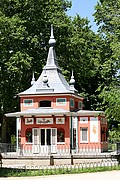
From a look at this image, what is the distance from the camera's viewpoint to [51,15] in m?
44.5

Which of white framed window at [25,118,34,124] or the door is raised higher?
white framed window at [25,118,34,124]

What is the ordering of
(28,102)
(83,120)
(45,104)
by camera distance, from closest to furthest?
(83,120) → (28,102) → (45,104)

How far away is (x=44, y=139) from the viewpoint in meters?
36.0

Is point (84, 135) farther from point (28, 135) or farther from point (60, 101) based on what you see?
point (28, 135)

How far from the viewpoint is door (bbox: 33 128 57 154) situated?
116ft

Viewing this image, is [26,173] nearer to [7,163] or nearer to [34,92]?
[7,163]

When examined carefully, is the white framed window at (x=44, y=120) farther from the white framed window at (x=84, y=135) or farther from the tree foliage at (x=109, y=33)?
the tree foliage at (x=109, y=33)

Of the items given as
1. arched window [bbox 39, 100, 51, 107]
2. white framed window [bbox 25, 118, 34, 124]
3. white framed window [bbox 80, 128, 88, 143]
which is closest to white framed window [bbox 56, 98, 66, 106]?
arched window [bbox 39, 100, 51, 107]

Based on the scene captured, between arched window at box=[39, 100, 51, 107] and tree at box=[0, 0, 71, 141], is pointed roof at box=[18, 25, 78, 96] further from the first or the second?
tree at box=[0, 0, 71, 141]

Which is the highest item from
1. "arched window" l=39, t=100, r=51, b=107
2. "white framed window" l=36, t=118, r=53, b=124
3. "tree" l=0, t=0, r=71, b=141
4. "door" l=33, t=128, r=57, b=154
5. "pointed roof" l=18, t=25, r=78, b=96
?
"tree" l=0, t=0, r=71, b=141

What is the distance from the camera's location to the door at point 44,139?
3528cm

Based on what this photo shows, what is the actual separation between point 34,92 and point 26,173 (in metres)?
16.2

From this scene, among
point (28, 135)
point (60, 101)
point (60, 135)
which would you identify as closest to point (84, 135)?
point (60, 135)

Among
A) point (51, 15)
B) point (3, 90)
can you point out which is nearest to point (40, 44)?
point (51, 15)
